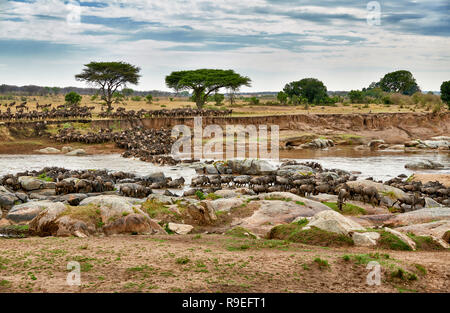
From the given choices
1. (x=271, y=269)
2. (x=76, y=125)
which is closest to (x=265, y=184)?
(x=271, y=269)

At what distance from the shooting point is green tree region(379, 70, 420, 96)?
115137mm

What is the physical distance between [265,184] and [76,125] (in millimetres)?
34086

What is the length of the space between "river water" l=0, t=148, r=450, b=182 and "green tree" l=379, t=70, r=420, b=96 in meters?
68.5

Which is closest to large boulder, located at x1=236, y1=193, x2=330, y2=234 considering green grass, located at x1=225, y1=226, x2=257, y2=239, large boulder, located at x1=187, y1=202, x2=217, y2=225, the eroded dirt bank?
green grass, located at x1=225, y1=226, x2=257, y2=239

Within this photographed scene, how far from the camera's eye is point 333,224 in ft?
54.2

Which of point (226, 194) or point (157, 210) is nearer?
point (157, 210)

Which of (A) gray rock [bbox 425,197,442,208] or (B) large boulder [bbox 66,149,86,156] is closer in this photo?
(A) gray rock [bbox 425,197,442,208]

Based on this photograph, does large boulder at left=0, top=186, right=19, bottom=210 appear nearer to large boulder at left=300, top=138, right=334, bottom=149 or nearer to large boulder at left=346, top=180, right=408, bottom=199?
large boulder at left=346, top=180, right=408, bottom=199

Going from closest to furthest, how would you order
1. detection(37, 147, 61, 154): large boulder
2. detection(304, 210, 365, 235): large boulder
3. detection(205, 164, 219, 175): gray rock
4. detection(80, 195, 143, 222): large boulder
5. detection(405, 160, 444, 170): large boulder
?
1. detection(304, 210, 365, 235): large boulder
2. detection(80, 195, 143, 222): large boulder
3. detection(205, 164, 219, 175): gray rock
4. detection(405, 160, 444, 170): large boulder
5. detection(37, 147, 61, 154): large boulder

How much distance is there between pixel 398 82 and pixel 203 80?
66012 millimetres

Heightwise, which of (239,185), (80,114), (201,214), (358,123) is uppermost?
(80,114)

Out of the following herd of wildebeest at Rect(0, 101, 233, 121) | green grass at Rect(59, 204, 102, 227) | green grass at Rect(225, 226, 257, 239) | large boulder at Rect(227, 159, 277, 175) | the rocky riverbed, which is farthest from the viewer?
herd of wildebeest at Rect(0, 101, 233, 121)

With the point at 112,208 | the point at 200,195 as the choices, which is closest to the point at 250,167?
the point at 200,195

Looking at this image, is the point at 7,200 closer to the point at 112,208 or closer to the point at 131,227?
the point at 112,208
